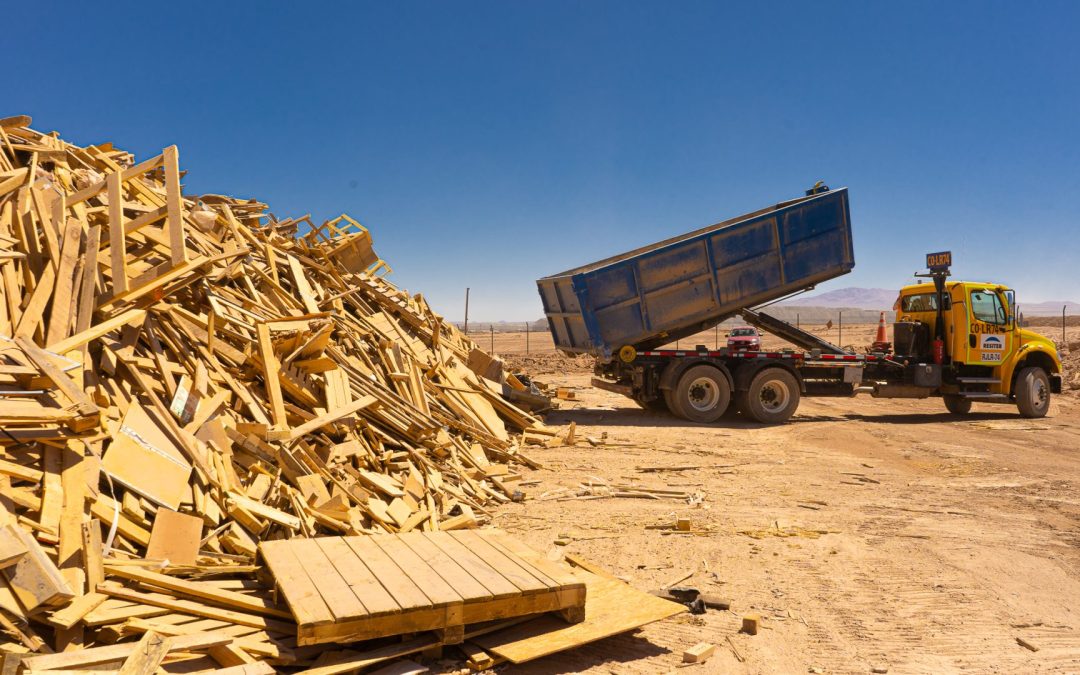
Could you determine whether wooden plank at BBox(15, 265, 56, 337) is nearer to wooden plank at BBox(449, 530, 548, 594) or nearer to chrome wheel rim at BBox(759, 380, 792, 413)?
wooden plank at BBox(449, 530, 548, 594)

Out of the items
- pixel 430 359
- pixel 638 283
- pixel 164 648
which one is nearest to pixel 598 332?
pixel 638 283

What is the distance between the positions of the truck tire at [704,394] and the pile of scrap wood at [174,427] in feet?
14.8

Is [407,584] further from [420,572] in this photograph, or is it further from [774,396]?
[774,396]

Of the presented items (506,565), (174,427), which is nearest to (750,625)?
(506,565)

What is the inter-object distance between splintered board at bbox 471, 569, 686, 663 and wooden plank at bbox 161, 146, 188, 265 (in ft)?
13.8

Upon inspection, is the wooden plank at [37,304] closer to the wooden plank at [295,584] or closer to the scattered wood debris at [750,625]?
the wooden plank at [295,584]

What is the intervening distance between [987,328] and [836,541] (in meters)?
9.82

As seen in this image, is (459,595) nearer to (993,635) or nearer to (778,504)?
(993,635)

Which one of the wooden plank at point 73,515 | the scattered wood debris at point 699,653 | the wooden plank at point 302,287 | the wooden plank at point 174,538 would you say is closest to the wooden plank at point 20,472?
the wooden plank at point 73,515

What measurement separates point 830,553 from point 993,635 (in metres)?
1.56

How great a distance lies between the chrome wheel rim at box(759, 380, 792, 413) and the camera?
44.4 ft

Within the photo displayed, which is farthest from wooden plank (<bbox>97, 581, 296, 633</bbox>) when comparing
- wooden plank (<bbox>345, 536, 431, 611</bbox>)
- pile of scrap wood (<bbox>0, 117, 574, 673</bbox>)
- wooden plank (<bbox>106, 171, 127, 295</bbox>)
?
wooden plank (<bbox>106, 171, 127, 295</bbox>)

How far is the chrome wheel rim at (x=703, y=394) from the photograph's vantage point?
13.3 meters

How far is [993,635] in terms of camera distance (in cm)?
457
